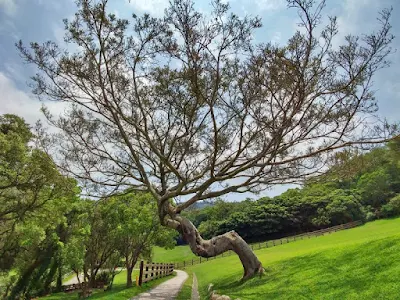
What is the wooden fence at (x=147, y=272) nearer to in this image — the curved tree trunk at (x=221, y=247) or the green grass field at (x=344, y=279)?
the curved tree trunk at (x=221, y=247)

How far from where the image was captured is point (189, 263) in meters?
45.5

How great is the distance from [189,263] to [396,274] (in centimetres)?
4247

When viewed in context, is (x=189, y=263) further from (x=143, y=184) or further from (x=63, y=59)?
(x=63, y=59)

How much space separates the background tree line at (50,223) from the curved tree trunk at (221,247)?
2.68 meters

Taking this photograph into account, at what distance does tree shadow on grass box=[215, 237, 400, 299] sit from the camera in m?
5.38

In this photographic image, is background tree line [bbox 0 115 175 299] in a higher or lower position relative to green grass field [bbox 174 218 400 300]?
higher

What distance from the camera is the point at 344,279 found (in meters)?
6.37

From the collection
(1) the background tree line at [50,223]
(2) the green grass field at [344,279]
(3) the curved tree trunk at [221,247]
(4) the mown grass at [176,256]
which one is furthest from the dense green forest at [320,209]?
(2) the green grass field at [344,279]

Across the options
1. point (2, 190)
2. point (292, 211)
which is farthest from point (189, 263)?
point (2, 190)

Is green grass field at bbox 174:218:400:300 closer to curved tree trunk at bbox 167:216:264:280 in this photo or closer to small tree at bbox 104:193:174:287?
curved tree trunk at bbox 167:216:264:280

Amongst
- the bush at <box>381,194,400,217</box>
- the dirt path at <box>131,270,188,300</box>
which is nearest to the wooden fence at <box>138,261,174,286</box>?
the dirt path at <box>131,270,188,300</box>

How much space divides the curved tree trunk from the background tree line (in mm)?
2681

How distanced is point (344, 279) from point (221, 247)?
15.9 feet

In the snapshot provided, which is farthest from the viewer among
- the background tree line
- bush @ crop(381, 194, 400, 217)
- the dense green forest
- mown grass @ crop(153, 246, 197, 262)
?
mown grass @ crop(153, 246, 197, 262)
